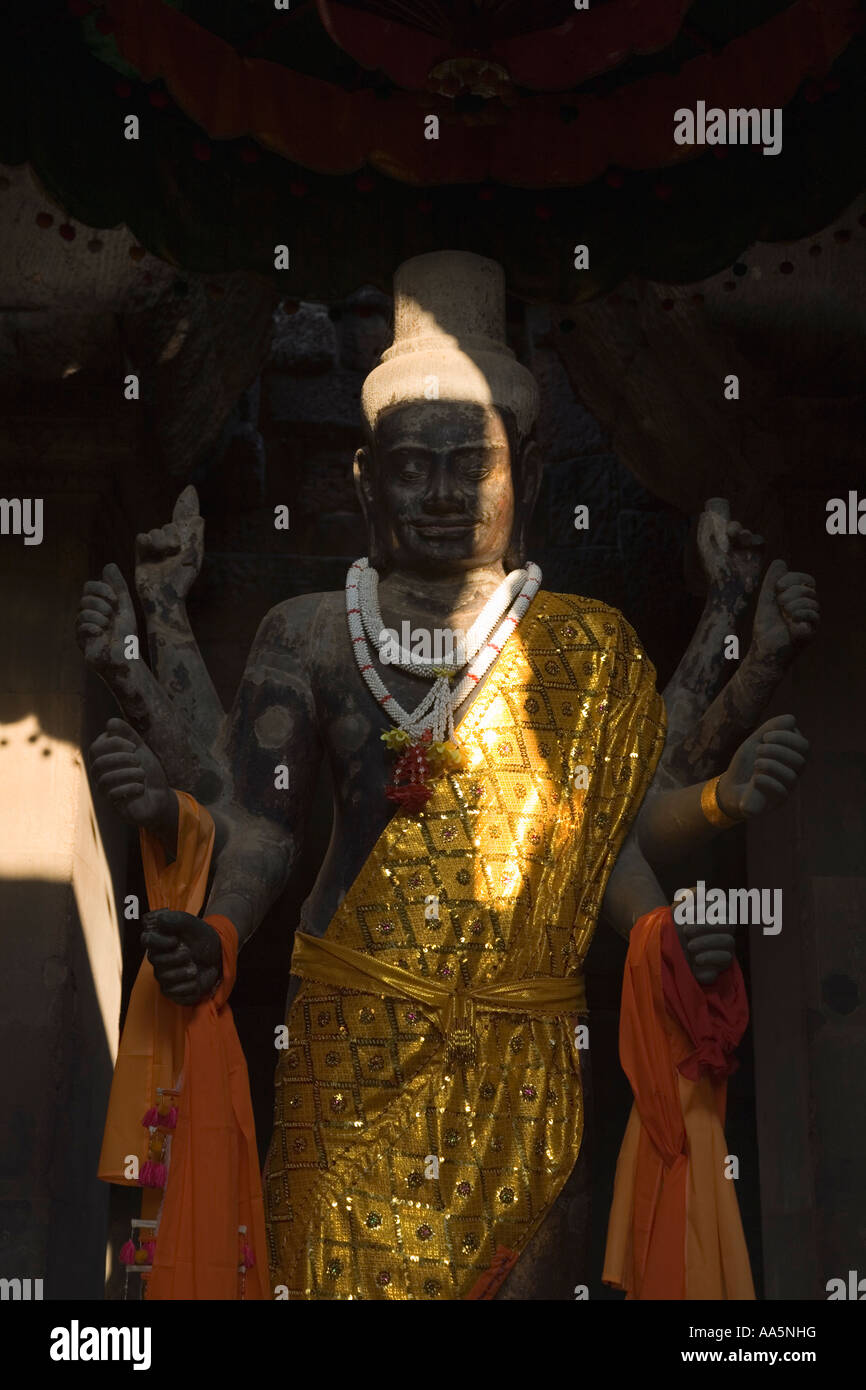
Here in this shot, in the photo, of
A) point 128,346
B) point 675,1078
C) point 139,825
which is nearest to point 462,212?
point 128,346

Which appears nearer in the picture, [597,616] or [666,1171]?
[666,1171]

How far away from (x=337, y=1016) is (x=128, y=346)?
2.14 metres

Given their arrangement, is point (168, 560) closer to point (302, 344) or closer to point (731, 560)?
point (731, 560)

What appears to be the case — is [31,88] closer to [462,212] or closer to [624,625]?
[462,212]

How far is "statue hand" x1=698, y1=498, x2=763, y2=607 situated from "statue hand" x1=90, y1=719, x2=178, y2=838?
1.60 metres

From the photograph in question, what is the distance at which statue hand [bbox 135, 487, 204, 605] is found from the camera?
20.3 feet

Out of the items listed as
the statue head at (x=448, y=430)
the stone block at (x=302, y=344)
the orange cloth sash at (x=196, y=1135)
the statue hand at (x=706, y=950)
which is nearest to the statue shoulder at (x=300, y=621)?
the statue head at (x=448, y=430)

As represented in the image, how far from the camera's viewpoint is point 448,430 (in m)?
6.25

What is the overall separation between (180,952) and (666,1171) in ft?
4.23

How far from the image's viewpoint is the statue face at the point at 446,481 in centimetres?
625

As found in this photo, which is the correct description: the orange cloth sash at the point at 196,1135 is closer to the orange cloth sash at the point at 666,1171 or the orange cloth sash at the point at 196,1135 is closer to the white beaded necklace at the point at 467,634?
the white beaded necklace at the point at 467,634

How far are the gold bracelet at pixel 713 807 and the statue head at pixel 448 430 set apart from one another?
911 mm

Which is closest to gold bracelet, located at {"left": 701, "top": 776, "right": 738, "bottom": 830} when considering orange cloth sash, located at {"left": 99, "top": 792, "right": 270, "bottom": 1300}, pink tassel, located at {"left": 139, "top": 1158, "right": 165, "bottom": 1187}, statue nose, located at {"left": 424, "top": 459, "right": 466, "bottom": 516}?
statue nose, located at {"left": 424, "top": 459, "right": 466, "bottom": 516}

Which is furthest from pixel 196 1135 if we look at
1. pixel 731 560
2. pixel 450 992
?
pixel 731 560
